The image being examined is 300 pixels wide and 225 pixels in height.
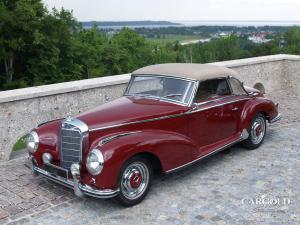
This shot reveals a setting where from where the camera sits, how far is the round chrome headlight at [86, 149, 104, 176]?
4.42 m

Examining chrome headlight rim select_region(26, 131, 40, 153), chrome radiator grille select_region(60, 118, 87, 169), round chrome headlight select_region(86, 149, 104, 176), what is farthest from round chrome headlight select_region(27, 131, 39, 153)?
round chrome headlight select_region(86, 149, 104, 176)

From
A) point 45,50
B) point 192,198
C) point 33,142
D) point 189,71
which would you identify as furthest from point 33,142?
point 45,50

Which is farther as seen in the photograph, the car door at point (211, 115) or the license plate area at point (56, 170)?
the car door at point (211, 115)

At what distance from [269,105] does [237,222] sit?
3235 millimetres

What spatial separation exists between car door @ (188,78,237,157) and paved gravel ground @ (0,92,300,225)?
51cm

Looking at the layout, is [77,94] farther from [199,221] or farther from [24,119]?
[199,221]

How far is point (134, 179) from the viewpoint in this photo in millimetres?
4785

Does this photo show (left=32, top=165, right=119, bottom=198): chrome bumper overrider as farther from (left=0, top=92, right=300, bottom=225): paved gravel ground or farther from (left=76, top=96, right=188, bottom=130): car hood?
(left=76, top=96, right=188, bottom=130): car hood

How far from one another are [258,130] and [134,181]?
3.08 metres

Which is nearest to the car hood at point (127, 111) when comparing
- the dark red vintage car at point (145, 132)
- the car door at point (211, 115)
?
the dark red vintage car at point (145, 132)

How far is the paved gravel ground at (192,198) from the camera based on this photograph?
453 cm

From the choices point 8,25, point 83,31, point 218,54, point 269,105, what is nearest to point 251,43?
point 218,54

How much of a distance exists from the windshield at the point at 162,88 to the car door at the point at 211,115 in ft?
0.62

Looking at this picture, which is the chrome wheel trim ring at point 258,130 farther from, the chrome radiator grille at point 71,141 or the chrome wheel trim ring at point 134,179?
the chrome radiator grille at point 71,141
